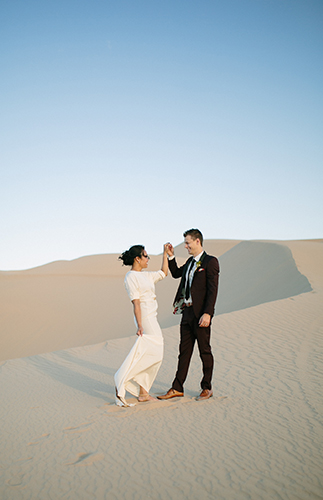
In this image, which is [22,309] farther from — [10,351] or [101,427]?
[101,427]

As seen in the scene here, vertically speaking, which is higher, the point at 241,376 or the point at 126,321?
the point at 241,376

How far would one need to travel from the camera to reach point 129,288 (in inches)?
182

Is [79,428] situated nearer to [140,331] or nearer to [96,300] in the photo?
[140,331]

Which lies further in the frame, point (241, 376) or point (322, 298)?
point (322, 298)

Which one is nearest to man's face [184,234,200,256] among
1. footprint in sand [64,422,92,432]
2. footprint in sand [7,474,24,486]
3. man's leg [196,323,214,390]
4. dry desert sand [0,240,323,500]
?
man's leg [196,323,214,390]

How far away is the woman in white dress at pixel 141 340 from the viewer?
4.52 m

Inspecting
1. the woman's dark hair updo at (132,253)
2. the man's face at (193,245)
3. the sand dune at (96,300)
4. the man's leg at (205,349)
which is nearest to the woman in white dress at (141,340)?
the woman's dark hair updo at (132,253)

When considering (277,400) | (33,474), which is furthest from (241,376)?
(33,474)

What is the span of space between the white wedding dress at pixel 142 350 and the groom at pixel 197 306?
36 centimetres

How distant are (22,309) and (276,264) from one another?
13533 millimetres

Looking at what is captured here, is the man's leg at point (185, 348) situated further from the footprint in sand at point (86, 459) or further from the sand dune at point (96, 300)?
the sand dune at point (96, 300)

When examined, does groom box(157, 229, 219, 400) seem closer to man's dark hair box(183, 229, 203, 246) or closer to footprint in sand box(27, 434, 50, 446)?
man's dark hair box(183, 229, 203, 246)

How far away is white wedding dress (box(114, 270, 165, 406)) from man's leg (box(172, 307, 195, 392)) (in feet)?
1.10

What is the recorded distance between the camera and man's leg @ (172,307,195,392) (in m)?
4.81
